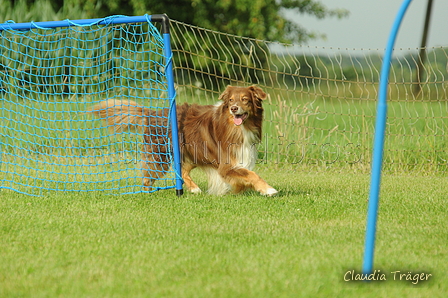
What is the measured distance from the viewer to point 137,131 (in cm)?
623

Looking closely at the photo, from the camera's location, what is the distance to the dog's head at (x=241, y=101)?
5.40 metres

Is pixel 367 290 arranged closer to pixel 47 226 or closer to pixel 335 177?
pixel 47 226

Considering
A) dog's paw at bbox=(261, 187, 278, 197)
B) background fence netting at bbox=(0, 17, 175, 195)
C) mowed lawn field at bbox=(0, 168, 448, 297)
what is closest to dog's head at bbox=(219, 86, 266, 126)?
background fence netting at bbox=(0, 17, 175, 195)

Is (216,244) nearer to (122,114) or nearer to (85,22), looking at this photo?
(122,114)

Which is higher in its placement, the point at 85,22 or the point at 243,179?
the point at 85,22

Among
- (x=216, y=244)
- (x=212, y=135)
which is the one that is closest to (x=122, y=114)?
(x=212, y=135)

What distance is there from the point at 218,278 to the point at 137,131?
3.47m

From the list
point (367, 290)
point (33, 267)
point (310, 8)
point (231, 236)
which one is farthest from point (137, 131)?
point (310, 8)

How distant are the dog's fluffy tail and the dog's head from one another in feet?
3.25

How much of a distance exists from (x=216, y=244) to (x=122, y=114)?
2654 mm

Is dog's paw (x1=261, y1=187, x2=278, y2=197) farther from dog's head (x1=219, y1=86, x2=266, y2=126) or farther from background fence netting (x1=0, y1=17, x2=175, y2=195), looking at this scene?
background fence netting (x1=0, y1=17, x2=175, y2=195)

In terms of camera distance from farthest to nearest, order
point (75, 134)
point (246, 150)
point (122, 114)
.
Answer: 1. point (75, 134)
2. point (122, 114)
3. point (246, 150)

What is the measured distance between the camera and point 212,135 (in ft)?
18.7

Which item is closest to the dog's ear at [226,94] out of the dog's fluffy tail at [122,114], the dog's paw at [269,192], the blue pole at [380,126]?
the dog's fluffy tail at [122,114]
